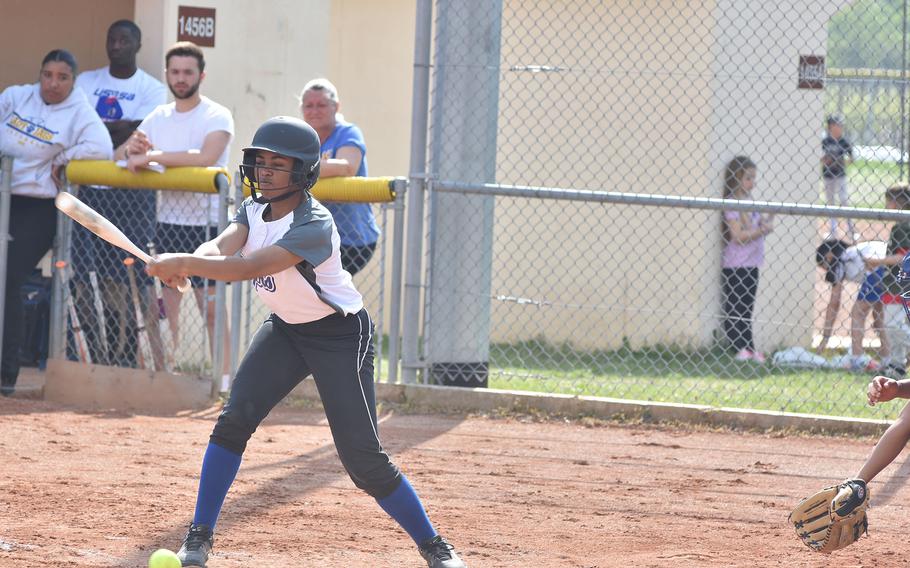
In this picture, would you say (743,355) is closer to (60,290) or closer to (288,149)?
(60,290)

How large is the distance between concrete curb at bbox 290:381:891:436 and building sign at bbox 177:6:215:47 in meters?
2.68

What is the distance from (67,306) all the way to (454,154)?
2866 millimetres

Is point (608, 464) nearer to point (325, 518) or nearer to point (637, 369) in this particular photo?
point (325, 518)

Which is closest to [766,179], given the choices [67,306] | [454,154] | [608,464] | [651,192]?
[651,192]

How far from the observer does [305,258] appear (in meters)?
4.64

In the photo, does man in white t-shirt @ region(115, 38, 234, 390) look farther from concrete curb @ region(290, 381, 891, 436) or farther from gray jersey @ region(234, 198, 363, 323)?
gray jersey @ region(234, 198, 363, 323)

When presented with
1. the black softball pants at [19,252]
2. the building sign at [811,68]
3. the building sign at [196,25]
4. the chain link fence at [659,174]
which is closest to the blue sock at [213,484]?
the black softball pants at [19,252]

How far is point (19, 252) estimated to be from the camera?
8.60 meters

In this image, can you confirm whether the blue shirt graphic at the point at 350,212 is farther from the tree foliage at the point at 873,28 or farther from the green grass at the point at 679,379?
the tree foliage at the point at 873,28

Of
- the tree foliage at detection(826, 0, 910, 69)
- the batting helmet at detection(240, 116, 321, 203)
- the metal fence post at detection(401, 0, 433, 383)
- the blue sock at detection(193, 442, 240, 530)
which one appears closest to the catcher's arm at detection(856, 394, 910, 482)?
the batting helmet at detection(240, 116, 321, 203)

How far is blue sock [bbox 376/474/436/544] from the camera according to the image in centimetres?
483

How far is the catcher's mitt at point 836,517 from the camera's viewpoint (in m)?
4.88

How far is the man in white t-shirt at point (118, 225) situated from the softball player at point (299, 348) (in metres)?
3.93

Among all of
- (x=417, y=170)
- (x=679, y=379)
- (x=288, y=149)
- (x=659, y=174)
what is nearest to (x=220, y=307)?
(x=417, y=170)
